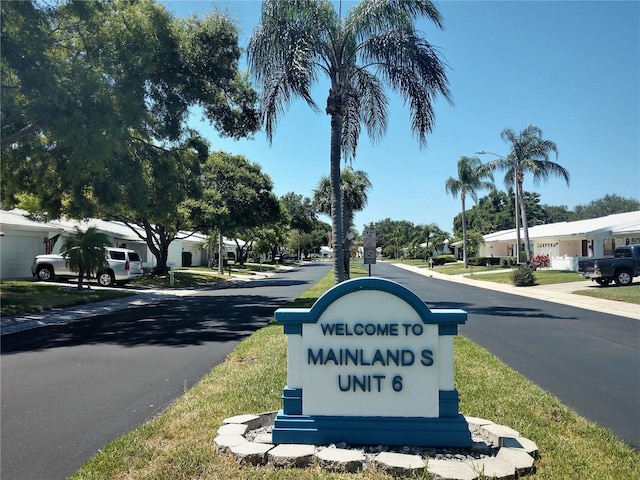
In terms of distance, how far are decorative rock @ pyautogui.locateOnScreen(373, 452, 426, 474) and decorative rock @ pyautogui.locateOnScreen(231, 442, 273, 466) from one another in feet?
3.04

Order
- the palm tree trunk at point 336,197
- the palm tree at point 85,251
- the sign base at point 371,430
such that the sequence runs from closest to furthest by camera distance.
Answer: the sign base at point 371,430 → the palm tree trunk at point 336,197 → the palm tree at point 85,251

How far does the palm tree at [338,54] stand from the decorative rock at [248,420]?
982 cm

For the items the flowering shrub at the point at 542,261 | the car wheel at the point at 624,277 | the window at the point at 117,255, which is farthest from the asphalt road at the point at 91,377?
the flowering shrub at the point at 542,261

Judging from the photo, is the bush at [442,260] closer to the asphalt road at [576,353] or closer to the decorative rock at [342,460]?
the asphalt road at [576,353]

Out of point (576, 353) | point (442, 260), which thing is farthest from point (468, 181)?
point (576, 353)

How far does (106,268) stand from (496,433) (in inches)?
902

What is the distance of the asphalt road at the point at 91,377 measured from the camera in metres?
4.70

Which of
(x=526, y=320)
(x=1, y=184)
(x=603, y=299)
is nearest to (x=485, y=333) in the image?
(x=526, y=320)

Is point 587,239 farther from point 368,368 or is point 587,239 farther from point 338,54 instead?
point 368,368

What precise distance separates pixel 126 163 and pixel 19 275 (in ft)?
45.4

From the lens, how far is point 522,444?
4.49m

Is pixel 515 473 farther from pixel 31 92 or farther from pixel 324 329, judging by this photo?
pixel 31 92

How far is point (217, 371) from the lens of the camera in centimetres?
750

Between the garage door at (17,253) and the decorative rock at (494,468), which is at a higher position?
the garage door at (17,253)
